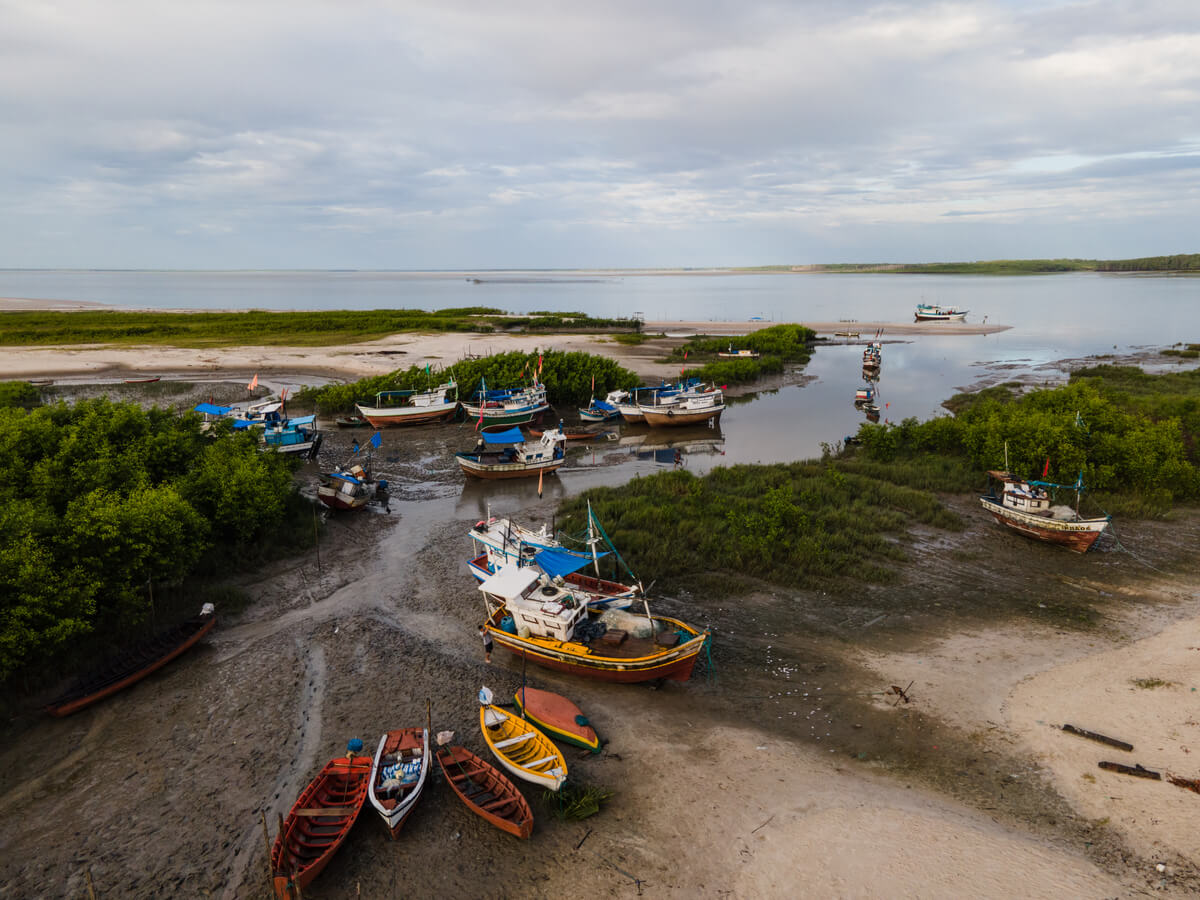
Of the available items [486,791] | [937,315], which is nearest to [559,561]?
[486,791]

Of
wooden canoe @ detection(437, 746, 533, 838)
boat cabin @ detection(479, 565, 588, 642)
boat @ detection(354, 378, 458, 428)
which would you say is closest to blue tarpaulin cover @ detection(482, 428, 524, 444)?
boat @ detection(354, 378, 458, 428)

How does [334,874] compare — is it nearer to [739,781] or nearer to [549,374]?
[739,781]

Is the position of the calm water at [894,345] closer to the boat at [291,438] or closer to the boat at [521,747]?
the boat at [291,438]

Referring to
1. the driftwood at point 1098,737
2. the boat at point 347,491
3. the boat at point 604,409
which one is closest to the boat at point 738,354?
the boat at point 604,409

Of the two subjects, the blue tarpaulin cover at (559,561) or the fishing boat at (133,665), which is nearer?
the fishing boat at (133,665)

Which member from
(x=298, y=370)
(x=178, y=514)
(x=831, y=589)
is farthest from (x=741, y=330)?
(x=178, y=514)

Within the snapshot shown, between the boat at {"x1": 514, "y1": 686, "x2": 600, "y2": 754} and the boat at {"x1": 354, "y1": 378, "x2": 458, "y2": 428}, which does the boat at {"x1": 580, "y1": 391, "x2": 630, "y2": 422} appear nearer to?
the boat at {"x1": 354, "y1": 378, "x2": 458, "y2": 428}

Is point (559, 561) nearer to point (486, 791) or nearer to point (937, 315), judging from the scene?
point (486, 791)
